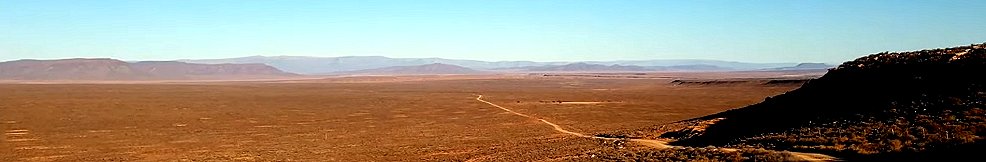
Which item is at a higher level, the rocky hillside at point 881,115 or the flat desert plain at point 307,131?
the rocky hillside at point 881,115

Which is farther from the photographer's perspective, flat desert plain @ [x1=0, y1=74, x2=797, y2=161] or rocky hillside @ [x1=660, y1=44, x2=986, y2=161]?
flat desert plain @ [x1=0, y1=74, x2=797, y2=161]

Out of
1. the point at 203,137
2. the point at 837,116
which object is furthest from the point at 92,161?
the point at 837,116

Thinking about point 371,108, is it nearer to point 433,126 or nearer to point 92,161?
point 433,126

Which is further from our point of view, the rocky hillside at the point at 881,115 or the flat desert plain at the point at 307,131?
the flat desert plain at the point at 307,131

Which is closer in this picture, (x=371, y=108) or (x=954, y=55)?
(x=954, y=55)

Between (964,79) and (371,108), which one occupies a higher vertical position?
(964,79)

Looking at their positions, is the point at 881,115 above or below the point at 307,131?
above

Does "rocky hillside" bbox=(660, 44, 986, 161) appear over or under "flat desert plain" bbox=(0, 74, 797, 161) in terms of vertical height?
over

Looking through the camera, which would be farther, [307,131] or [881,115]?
[307,131]
